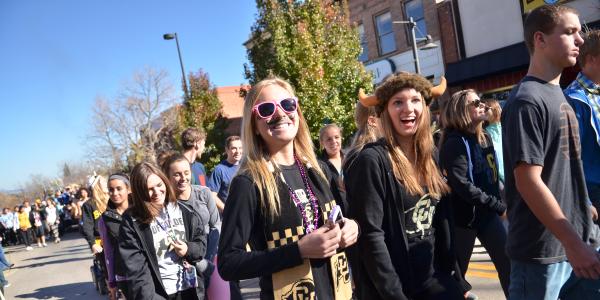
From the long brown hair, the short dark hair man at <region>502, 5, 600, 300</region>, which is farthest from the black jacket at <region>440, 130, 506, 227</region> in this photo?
the long brown hair

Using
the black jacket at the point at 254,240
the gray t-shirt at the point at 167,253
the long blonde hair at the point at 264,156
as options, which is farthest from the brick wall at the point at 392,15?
the black jacket at the point at 254,240

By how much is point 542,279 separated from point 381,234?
839 mm

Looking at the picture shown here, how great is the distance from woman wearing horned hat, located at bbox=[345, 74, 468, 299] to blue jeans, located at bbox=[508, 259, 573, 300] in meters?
0.32

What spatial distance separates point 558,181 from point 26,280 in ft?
45.7

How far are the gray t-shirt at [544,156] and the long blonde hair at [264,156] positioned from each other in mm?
1019

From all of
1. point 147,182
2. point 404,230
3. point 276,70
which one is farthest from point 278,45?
point 404,230

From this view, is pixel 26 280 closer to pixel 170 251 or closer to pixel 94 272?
pixel 94 272

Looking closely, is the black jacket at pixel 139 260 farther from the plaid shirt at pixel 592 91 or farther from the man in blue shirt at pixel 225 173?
the plaid shirt at pixel 592 91

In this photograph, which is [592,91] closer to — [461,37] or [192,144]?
[192,144]

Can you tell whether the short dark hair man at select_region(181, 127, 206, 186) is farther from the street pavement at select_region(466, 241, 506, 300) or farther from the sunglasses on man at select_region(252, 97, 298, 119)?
the sunglasses on man at select_region(252, 97, 298, 119)

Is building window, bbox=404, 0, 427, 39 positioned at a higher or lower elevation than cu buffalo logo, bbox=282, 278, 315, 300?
higher

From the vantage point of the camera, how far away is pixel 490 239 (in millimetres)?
3750

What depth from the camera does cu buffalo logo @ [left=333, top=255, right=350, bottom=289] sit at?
2.22m

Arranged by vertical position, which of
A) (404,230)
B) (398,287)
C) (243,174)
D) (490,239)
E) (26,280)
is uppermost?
(243,174)
